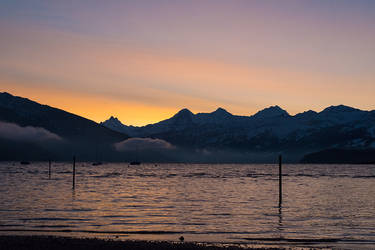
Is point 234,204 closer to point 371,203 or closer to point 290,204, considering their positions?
point 290,204

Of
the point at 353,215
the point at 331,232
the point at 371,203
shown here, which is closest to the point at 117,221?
the point at 331,232

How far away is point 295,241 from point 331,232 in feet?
20.2

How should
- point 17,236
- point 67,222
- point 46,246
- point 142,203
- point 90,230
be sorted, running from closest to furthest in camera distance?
point 46,246 < point 17,236 < point 90,230 < point 67,222 < point 142,203

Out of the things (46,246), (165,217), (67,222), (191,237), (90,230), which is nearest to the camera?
(46,246)

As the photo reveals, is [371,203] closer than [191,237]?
No

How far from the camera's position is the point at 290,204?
204 ft

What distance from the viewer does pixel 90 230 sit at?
122ft

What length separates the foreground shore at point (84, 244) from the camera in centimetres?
A: 2833

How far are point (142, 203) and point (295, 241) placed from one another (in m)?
29.7

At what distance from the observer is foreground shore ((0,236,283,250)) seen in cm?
2833

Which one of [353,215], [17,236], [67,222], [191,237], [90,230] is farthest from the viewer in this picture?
[353,215]

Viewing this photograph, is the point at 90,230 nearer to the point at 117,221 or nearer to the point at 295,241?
the point at 117,221

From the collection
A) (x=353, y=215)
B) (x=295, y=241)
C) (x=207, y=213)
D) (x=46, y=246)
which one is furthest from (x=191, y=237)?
(x=353, y=215)

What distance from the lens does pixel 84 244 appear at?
29.6 meters
